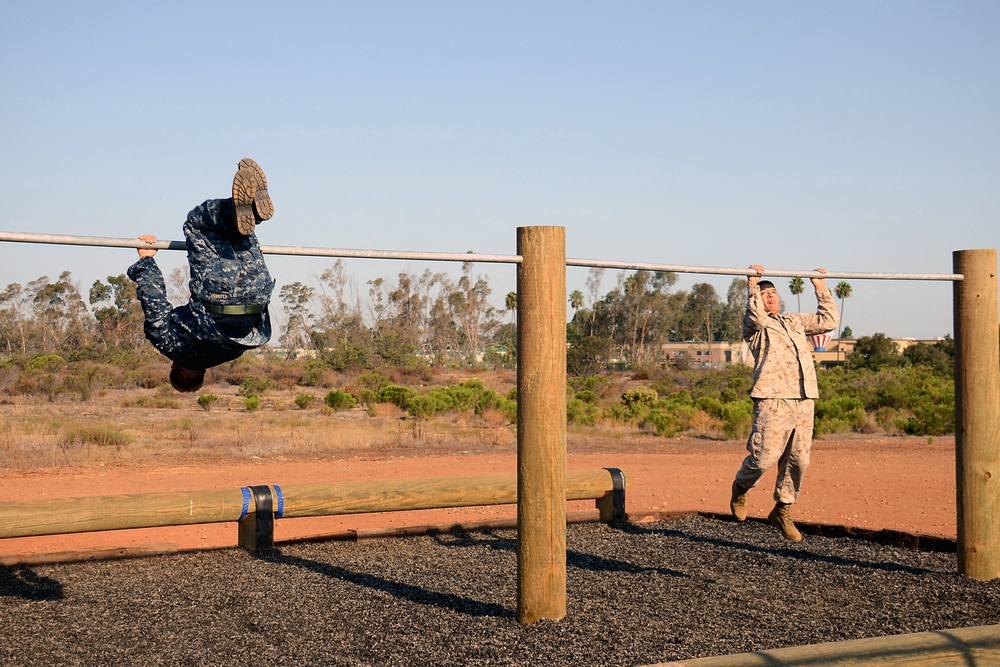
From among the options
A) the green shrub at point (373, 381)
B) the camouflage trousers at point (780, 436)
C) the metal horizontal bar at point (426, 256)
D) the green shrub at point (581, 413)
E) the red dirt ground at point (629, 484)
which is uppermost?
the metal horizontal bar at point (426, 256)

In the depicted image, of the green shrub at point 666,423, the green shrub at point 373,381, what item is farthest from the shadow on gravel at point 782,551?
the green shrub at point 373,381

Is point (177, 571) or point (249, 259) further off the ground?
point (249, 259)

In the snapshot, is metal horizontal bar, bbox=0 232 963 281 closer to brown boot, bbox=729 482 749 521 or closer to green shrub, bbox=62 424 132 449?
brown boot, bbox=729 482 749 521

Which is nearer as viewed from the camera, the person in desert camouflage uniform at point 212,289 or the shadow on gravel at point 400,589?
the person in desert camouflage uniform at point 212,289

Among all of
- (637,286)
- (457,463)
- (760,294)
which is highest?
(637,286)

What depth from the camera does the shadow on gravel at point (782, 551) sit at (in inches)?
249

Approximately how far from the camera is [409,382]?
113 feet

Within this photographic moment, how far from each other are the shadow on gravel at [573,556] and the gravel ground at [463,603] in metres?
0.02

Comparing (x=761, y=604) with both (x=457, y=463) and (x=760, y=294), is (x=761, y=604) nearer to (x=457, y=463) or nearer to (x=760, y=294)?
(x=760, y=294)

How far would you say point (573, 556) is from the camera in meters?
6.76

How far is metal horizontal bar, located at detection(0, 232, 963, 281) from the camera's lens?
4.21 meters

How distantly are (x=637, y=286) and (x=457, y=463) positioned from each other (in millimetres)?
43898

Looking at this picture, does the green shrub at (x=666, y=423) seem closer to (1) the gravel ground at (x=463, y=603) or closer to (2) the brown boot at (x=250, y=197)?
(1) the gravel ground at (x=463, y=603)

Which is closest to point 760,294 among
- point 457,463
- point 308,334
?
point 457,463
